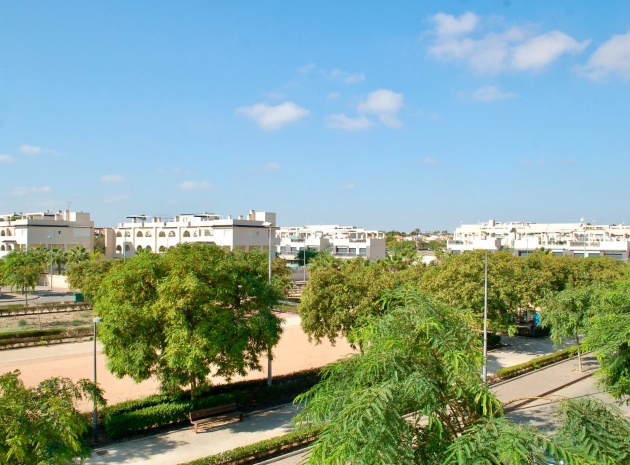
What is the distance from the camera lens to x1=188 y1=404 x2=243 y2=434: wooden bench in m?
16.9

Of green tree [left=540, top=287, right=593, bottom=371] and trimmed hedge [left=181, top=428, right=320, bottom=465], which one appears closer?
trimmed hedge [left=181, top=428, right=320, bottom=465]

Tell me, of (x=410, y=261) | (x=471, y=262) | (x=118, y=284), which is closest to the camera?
(x=118, y=284)

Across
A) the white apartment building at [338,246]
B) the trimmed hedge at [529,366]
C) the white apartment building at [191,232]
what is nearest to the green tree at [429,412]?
the trimmed hedge at [529,366]

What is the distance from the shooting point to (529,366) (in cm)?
2461

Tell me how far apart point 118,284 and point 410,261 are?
4552cm

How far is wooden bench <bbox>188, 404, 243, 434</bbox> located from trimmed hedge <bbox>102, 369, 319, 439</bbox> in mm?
267

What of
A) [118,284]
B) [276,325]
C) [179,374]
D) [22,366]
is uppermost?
[118,284]

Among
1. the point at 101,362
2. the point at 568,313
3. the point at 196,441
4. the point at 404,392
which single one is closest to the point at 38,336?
the point at 101,362

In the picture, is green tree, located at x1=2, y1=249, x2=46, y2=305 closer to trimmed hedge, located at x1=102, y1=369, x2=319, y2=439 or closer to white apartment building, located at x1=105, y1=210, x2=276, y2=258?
white apartment building, located at x1=105, y1=210, x2=276, y2=258

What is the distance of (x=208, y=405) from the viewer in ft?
57.8

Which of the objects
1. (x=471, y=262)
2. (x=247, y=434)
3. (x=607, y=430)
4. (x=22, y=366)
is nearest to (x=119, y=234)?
(x=22, y=366)

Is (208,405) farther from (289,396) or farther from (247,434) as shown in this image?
(289,396)

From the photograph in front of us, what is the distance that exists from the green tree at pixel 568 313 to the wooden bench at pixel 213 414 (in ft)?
48.6

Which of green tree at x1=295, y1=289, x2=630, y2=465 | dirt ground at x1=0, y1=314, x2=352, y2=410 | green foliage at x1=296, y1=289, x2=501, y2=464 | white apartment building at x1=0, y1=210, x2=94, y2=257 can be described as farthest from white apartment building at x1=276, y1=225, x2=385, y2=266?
green tree at x1=295, y1=289, x2=630, y2=465
